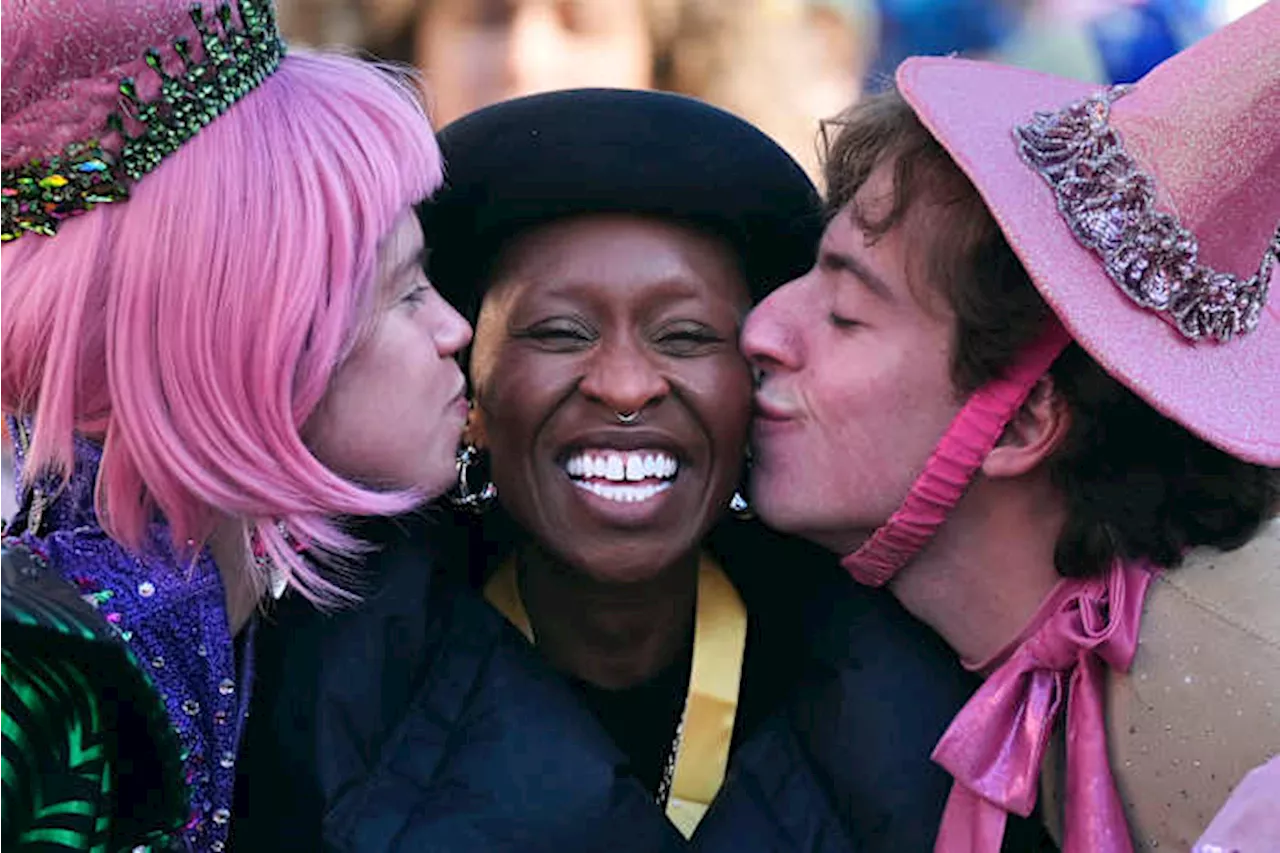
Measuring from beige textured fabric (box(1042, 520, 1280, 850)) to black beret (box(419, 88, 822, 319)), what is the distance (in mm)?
785

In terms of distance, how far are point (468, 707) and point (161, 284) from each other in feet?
2.29

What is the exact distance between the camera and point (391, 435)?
2.17 meters

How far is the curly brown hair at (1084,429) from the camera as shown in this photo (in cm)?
220

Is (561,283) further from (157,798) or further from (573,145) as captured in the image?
(157,798)

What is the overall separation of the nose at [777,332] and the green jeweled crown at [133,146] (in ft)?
2.63

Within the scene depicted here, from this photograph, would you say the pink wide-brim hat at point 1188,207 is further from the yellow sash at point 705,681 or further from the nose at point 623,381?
the yellow sash at point 705,681

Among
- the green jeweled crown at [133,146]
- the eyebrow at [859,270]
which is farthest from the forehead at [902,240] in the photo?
the green jeweled crown at [133,146]

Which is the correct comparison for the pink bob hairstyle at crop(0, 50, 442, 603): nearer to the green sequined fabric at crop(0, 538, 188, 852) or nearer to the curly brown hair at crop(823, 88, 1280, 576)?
the green sequined fabric at crop(0, 538, 188, 852)

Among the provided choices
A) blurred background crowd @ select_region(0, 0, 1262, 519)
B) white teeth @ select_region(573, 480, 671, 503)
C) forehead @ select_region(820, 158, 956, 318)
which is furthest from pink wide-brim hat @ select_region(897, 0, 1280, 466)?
blurred background crowd @ select_region(0, 0, 1262, 519)

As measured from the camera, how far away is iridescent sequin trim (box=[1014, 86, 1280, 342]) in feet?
6.98

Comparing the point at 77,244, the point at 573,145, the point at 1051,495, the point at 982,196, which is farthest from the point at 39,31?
the point at 1051,495

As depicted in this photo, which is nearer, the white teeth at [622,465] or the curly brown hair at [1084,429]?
the curly brown hair at [1084,429]

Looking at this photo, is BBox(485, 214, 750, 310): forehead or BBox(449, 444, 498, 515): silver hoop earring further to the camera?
BBox(449, 444, 498, 515): silver hoop earring

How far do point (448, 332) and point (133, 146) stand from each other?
19.4 inches
